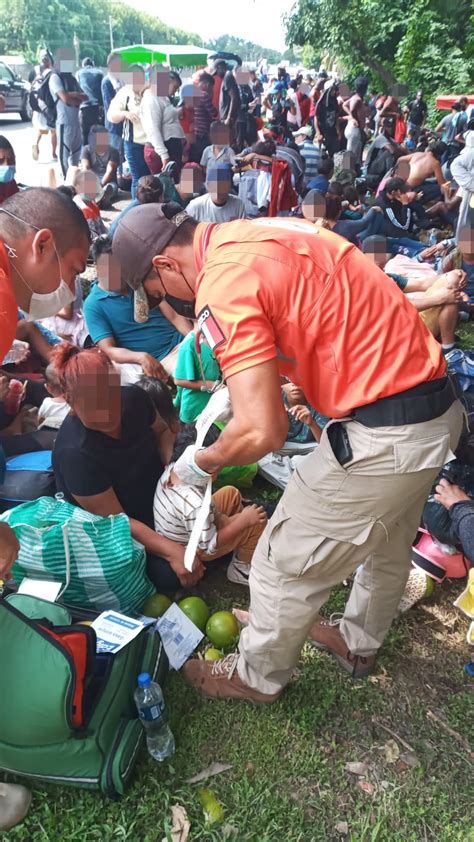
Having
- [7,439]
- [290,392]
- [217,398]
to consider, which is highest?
[217,398]

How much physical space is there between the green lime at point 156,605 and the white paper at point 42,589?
51 centimetres

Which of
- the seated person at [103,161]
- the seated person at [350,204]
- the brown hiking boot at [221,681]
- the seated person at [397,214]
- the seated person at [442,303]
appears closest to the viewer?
the brown hiking boot at [221,681]

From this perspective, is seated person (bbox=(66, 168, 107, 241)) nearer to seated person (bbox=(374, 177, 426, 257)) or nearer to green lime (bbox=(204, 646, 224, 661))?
seated person (bbox=(374, 177, 426, 257))

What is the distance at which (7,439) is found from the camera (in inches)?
136

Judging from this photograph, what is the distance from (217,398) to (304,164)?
764 cm

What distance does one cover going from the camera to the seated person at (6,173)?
218 inches

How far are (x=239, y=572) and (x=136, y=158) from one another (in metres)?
6.78

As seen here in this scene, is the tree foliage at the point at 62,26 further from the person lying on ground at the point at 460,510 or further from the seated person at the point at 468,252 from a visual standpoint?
the person lying on ground at the point at 460,510

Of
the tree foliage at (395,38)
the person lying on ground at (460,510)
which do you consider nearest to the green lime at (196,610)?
the person lying on ground at (460,510)

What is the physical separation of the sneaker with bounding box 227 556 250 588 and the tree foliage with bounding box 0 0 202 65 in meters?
46.4

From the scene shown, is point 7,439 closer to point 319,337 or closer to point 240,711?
point 240,711

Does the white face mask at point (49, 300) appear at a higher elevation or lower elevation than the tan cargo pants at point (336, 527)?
higher

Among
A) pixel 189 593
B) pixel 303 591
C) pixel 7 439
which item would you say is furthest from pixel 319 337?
pixel 7 439

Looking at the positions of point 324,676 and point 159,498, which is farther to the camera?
point 159,498
